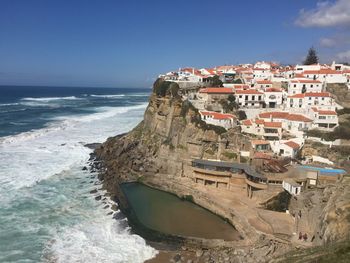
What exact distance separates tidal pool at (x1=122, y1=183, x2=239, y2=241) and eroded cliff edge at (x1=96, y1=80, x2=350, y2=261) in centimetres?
78

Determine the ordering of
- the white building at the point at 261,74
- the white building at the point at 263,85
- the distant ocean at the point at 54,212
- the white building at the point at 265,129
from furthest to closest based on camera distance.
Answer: the white building at the point at 261,74 < the white building at the point at 263,85 < the white building at the point at 265,129 < the distant ocean at the point at 54,212

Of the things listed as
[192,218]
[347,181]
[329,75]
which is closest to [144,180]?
[192,218]

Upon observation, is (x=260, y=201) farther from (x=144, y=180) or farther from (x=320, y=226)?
(x=144, y=180)

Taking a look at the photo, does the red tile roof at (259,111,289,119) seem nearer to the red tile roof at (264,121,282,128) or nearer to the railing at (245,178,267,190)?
the red tile roof at (264,121,282,128)

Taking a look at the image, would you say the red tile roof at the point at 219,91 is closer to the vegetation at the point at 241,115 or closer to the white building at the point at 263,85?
the vegetation at the point at 241,115

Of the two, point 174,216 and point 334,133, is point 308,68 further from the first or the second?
point 174,216

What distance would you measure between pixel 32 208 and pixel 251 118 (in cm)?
2718

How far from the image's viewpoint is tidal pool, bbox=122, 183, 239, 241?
81.6 ft

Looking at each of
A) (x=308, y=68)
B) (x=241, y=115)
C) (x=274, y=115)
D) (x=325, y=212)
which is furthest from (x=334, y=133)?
(x=308, y=68)

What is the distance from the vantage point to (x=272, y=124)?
37.3 meters

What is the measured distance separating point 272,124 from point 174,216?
16481 millimetres

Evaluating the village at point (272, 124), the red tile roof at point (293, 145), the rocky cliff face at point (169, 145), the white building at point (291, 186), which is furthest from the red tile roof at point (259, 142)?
the white building at point (291, 186)

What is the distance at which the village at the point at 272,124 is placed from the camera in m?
28.6

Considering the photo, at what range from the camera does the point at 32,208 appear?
27891mm
